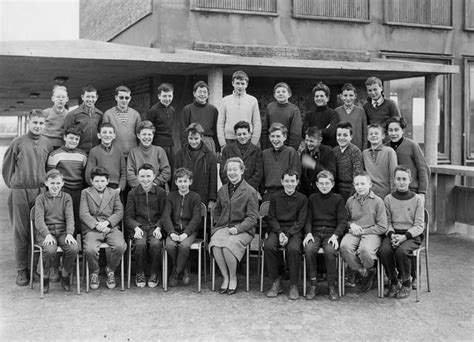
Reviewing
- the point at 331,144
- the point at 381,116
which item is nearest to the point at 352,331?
the point at 331,144

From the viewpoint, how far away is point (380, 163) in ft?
21.3

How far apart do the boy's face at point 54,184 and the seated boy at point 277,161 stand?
2.32m

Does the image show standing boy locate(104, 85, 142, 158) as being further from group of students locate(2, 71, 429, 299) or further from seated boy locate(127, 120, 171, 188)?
seated boy locate(127, 120, 171, 188)

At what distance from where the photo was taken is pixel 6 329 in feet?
16.1

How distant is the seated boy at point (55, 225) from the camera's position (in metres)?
5.93

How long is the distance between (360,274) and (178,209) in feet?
7.17

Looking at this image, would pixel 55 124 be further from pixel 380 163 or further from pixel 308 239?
pixel 380 163

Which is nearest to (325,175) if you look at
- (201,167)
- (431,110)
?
(201,167)

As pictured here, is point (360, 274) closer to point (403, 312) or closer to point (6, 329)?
point (403, 312)

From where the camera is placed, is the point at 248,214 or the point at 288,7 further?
the point at 288,7

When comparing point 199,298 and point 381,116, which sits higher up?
point 381,116

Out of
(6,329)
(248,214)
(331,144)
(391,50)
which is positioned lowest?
(6,329)

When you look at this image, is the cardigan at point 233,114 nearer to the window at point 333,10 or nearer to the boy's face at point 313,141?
the boy's face at point 313,141

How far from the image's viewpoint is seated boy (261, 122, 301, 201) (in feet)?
21.1
